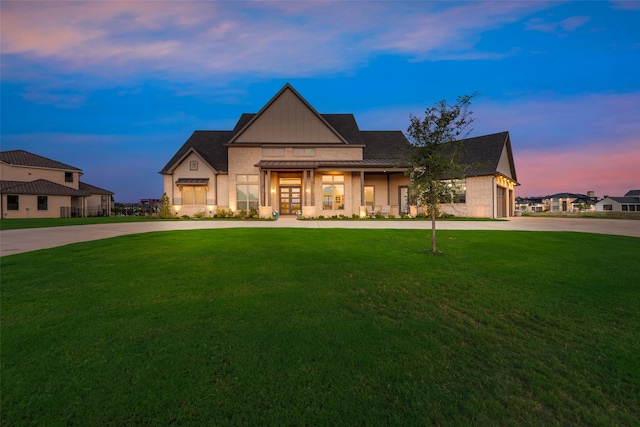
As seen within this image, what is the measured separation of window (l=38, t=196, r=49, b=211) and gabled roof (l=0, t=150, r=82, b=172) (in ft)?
18.0

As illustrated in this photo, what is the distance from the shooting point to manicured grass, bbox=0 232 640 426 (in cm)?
236

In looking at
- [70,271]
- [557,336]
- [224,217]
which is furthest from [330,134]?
[557,336]

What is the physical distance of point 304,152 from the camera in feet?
85.5

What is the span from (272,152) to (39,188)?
2808cm

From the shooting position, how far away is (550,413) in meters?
2.35

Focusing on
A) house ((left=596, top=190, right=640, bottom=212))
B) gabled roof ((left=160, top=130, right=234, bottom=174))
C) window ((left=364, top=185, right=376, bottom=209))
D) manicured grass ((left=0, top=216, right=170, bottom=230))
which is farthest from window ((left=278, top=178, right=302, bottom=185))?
house ((left=596, top=190, right=640, bottom=212))

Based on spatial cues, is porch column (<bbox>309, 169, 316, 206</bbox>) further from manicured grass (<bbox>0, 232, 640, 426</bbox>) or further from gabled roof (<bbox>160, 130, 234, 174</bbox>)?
manicured grass (<bbox>0, 232, 640, 426</bbox>)

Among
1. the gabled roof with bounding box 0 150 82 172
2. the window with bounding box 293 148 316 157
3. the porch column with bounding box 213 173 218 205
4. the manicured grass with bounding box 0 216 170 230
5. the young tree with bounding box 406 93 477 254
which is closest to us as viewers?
the young tree with bounding box 406 93 477 254

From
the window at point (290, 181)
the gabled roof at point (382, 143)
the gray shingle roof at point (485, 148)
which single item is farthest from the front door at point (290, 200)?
the gray shingle roof at point (485, 148)

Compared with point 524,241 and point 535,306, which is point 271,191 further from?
point 535,306

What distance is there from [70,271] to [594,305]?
10.2 meters

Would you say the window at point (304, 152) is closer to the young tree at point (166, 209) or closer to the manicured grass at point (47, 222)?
the young tree at point (166, 209)

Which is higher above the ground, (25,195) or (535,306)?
(25,195)

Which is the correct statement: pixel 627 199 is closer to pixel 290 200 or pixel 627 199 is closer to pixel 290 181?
pixel 290 200
